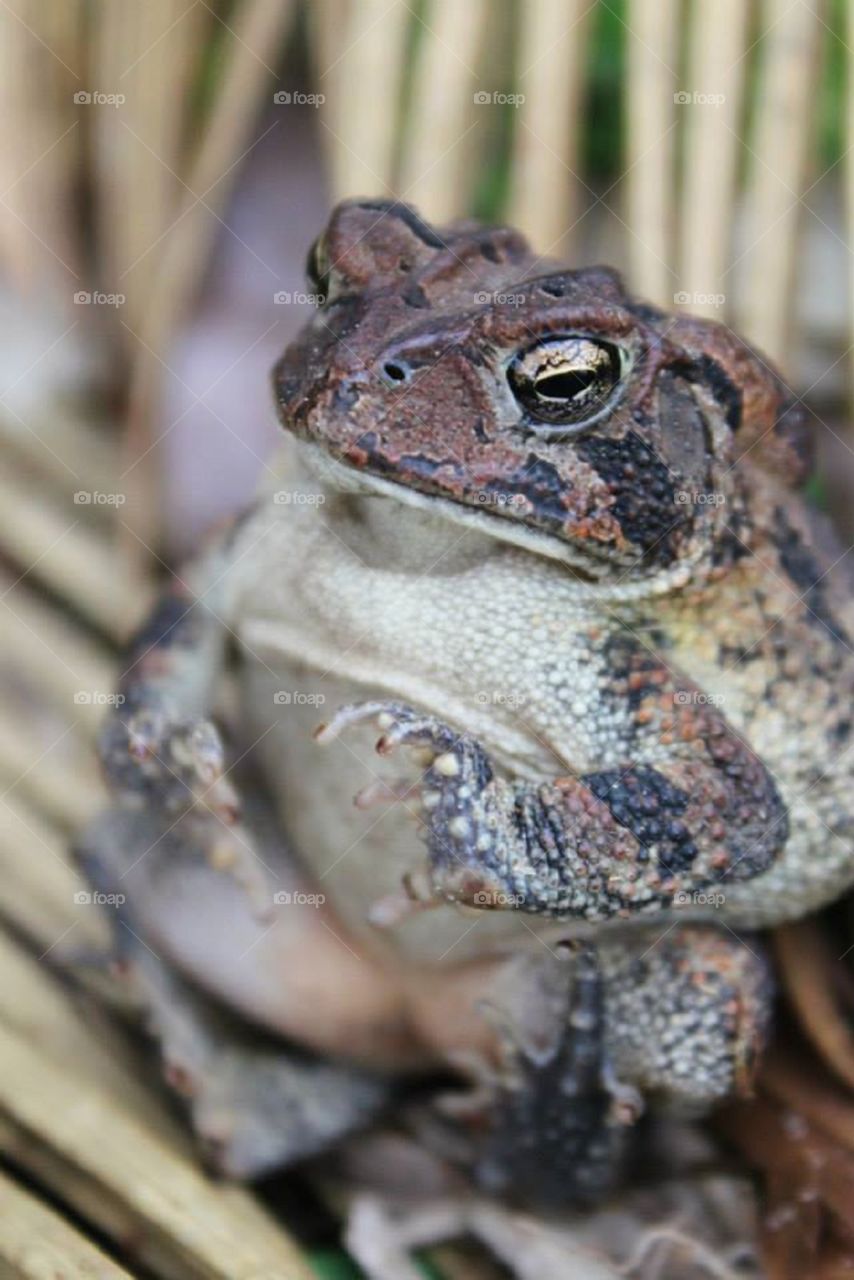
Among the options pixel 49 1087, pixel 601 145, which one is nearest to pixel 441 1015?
pixel 49 1087

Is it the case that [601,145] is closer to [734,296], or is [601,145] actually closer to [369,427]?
[734,296]

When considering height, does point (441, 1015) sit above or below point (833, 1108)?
above

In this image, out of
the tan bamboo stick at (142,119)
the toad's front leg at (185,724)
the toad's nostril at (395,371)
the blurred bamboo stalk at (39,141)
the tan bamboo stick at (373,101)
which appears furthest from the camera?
the blurred bamboo stalk at (39,141)

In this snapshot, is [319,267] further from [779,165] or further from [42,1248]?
[42,1248]

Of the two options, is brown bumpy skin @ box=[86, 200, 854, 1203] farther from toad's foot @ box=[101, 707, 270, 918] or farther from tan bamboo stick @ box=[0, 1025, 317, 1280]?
tan bamboo stick @ box=[0, 1025, 317, 1280]

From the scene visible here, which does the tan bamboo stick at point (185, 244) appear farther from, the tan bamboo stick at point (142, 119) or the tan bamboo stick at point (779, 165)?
the tan bamboo stick at point (779, 165)

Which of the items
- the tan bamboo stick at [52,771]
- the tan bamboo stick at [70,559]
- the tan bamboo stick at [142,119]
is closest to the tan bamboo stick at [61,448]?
the tan bamboo stick at [70,559]

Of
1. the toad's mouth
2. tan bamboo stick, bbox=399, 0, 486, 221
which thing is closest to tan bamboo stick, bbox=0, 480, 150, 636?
tan bamboo stick, bbox=399, 0, 486, 221
